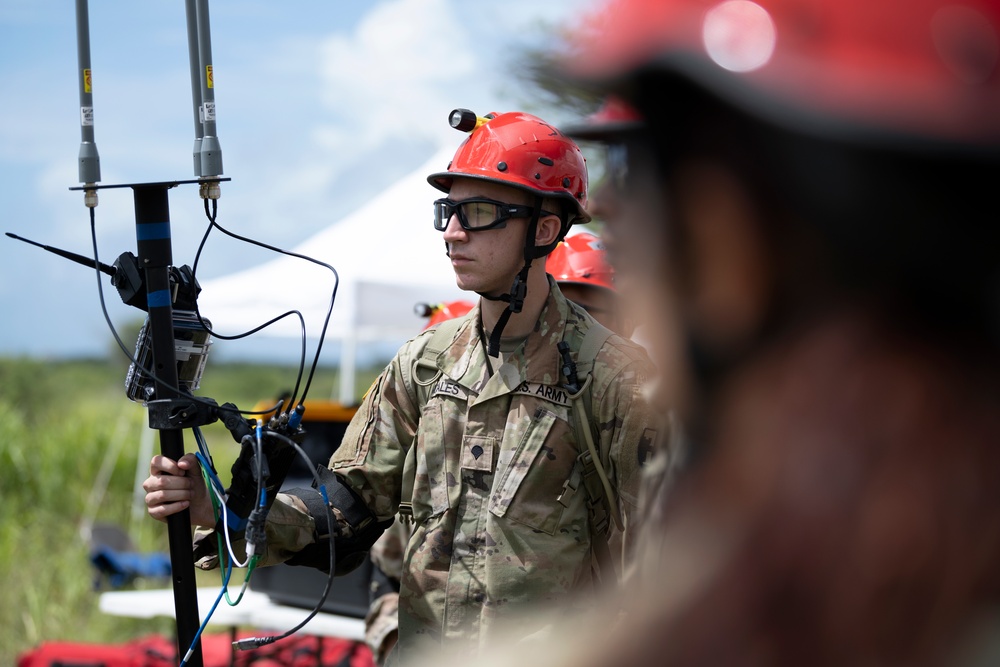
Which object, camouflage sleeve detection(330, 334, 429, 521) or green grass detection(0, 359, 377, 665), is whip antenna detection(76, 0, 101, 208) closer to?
camouflage sleeve detection(330, 334, 429, 521)

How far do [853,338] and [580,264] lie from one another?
4837mm

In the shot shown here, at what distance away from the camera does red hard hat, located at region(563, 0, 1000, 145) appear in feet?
2.50

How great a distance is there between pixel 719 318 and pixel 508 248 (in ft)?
9.25

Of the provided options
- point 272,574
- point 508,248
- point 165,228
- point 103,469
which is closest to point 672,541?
point 165,228

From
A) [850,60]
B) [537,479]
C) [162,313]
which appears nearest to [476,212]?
[537,479]

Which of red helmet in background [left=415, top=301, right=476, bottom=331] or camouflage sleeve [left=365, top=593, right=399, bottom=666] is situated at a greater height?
red helmet in background [left=415, top=301, right=476, bottom=331]

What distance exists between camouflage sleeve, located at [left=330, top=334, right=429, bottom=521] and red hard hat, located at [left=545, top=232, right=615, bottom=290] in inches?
74.9

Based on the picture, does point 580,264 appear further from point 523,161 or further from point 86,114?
point 86,114

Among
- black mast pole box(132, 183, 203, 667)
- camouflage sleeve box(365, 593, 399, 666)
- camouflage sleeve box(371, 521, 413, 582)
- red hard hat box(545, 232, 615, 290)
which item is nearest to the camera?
black mast pole box(132, 183, 203, 667)

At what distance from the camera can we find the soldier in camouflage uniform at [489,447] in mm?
3322

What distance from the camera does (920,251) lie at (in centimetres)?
79

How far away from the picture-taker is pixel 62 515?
12.7m

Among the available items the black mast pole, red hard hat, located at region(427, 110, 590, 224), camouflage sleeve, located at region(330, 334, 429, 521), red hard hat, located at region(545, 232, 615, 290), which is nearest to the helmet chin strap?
red hard hat, located at region(427, 110, 590, 224)

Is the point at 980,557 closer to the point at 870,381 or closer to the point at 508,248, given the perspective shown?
the point at 870,381
